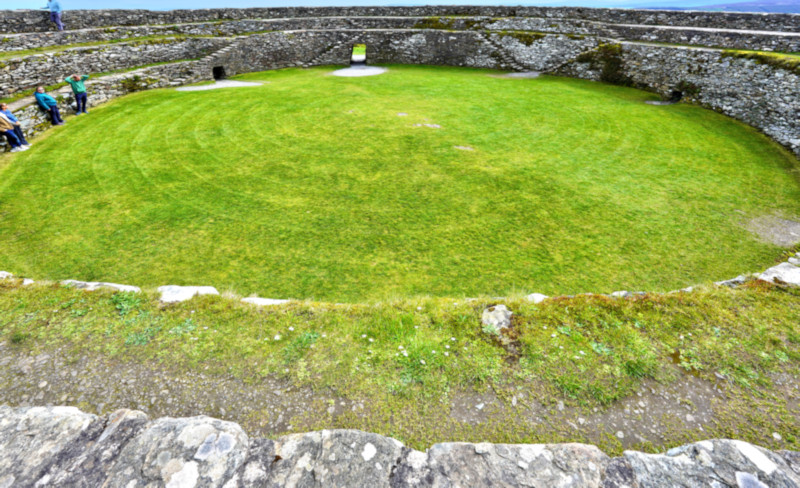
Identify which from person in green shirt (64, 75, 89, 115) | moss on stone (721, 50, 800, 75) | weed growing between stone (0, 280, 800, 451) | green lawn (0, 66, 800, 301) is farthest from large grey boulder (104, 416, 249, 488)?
moss on stone (721, 50, 800, 75)

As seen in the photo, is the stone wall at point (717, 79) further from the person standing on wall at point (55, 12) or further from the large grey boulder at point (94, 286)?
the person standing on wall at point (55, 12)

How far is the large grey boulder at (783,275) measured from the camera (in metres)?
5.68

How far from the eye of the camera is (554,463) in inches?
119

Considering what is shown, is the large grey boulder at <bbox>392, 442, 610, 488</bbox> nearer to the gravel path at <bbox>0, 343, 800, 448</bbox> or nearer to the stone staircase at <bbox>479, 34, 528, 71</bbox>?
the gravel path at <bbox>0, 343, 800, 448</bbox>

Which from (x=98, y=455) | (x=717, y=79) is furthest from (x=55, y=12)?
(x=717, y=79)

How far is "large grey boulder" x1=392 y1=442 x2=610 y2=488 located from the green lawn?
11.3 ft

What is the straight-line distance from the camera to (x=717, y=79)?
1498 cm

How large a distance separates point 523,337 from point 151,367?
14.7 ft

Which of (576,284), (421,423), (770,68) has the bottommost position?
(576,284)

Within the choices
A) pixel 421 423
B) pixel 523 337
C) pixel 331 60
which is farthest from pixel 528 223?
pixel 331 60

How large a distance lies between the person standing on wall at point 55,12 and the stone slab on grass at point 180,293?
23.1 m

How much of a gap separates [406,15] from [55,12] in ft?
69.6

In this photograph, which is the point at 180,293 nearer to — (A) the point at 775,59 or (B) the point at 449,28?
(A) the point at 775,59

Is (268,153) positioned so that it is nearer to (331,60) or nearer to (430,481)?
(430,481)
